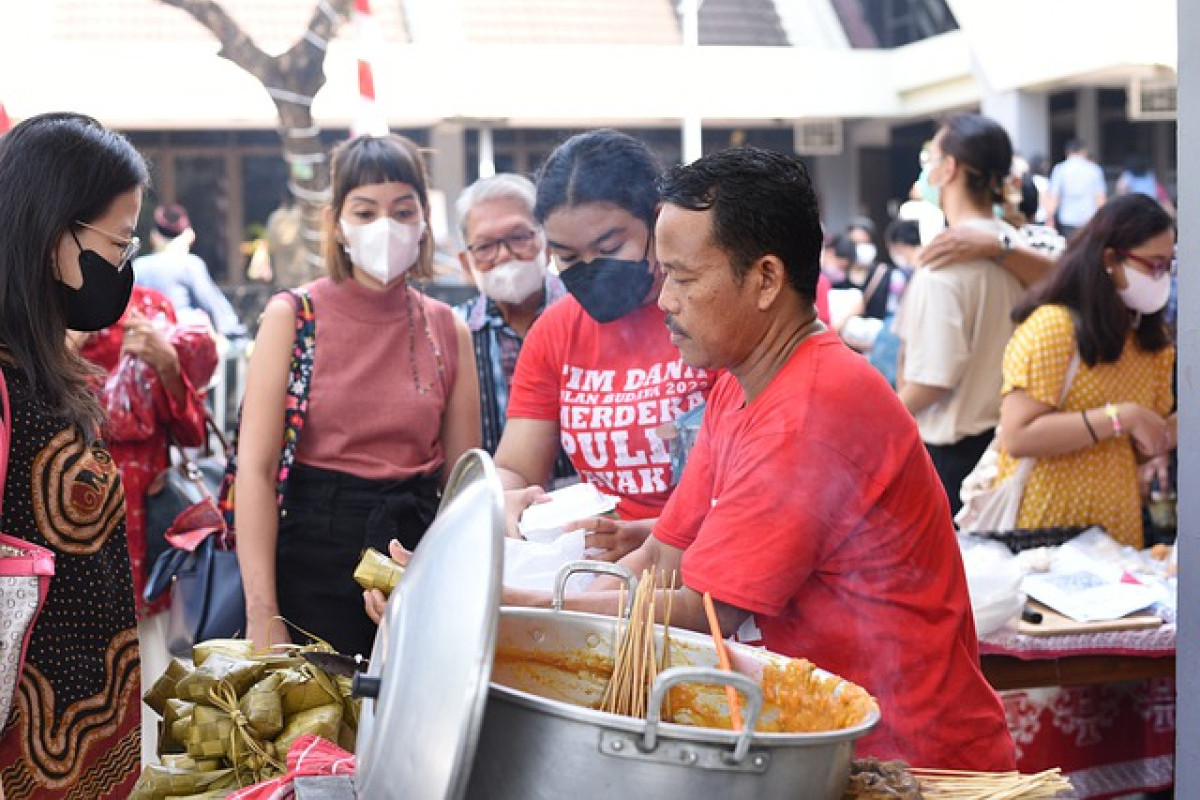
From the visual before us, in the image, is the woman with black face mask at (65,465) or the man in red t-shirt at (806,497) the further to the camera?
the woman with black face mask at (65,465)

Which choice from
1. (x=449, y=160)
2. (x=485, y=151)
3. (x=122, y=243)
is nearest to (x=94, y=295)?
(x=122, y=243)

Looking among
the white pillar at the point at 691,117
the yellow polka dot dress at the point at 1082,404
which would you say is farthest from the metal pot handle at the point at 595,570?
the white pillar at the point at 691,117

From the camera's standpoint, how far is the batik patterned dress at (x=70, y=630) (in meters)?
2.23

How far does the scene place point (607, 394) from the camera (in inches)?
110

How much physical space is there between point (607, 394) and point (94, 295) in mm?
956

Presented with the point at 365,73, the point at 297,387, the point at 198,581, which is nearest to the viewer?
the point at 297,387

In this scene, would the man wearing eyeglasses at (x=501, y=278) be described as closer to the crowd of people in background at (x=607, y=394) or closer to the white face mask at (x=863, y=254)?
the crowd of people in background at (x=607, y=394)

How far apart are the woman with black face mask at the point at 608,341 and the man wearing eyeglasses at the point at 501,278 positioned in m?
0.78

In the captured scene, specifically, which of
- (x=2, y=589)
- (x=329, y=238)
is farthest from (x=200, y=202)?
(x=2, y=589)

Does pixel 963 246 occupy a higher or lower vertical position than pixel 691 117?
lower

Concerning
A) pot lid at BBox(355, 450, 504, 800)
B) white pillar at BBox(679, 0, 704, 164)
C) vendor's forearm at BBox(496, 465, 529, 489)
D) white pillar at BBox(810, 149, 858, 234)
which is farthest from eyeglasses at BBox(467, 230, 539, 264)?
white pillar at BBox(810, 149, 858, 234)

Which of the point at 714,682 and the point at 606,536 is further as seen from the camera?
the point at 606,536

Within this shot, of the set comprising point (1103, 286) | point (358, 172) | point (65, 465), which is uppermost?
point (358, 172)

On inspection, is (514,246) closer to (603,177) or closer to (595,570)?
(603,177)
